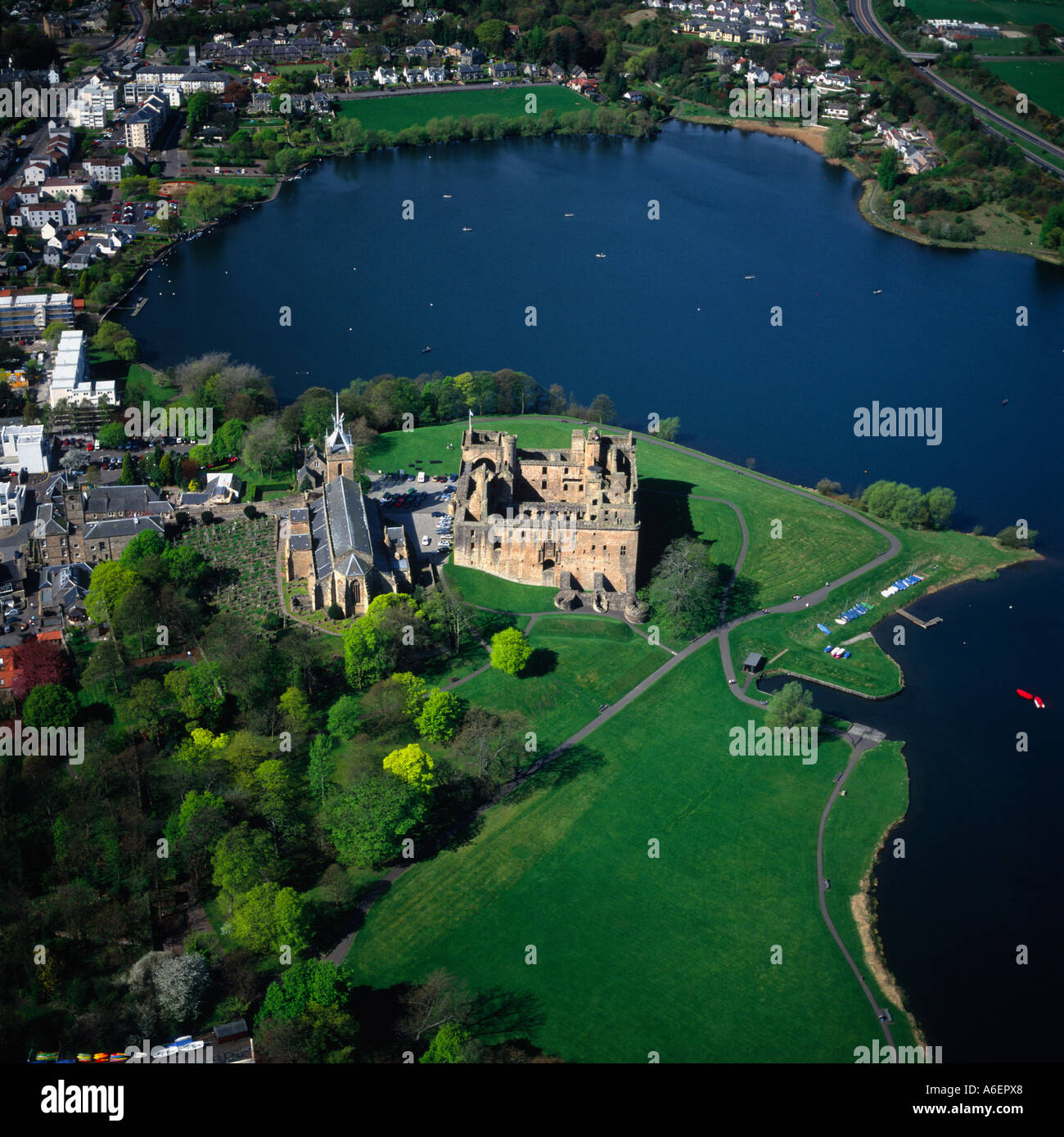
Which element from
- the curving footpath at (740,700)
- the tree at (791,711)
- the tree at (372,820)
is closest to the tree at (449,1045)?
the curving footpath at (740,700)

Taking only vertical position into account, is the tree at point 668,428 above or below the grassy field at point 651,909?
above

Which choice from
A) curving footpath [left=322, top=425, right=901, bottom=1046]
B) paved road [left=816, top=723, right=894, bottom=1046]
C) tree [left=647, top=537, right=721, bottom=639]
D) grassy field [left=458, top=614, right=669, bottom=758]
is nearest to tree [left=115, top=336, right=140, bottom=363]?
curving footpath [left=322, top=425, right=901, bottom=1046]

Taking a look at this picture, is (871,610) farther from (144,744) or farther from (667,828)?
(144,744)

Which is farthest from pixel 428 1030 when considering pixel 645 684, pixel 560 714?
pixel 645 684

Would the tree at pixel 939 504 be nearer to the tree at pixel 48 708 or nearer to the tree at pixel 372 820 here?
the tree at pixel 372 820

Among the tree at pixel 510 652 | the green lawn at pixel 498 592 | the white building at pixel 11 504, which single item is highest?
the white building at pixel 11 504
